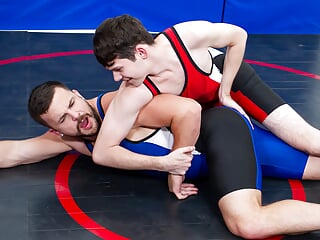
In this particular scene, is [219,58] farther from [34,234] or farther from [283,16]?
[283,16]

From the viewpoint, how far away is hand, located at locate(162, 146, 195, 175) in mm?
2826

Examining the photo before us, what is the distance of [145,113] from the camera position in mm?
2922

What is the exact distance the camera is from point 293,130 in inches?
124

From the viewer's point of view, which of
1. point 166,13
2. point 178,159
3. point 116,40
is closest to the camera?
point 116,40

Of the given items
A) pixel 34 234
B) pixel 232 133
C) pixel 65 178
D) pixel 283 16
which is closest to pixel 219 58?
pixel 232 133

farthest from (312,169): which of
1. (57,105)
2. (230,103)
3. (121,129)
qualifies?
(57,105)

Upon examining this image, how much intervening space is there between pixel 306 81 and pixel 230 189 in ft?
6.19

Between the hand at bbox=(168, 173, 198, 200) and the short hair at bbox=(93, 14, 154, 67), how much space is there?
624 mm

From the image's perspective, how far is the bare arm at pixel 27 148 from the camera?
3.25 metres

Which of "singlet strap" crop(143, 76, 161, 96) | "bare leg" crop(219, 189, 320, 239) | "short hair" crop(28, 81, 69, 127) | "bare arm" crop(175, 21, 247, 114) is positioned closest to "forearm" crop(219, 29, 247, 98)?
"bare arm" crop(175, 21, 247, 114)

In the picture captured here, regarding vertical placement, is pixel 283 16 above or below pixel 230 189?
above

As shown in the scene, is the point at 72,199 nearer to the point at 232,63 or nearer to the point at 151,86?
the point at 151,86

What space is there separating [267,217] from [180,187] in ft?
1.65

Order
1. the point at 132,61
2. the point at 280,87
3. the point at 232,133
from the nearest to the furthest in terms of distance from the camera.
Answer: the point at 132,61 < the point at 232,133 < the point at 280,87
